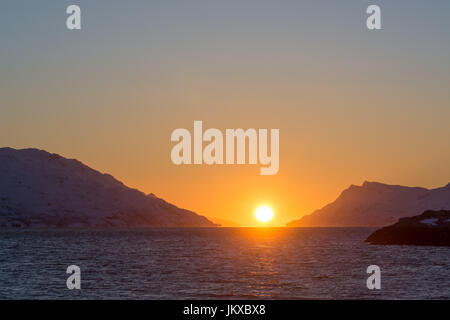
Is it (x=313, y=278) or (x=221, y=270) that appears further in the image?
(x=221, y=270)

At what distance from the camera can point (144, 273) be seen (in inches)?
2938

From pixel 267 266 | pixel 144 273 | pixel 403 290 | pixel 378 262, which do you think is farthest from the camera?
pixel 378 262

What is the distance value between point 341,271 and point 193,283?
23.5 metres

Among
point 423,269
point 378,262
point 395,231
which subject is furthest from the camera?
point 395,231

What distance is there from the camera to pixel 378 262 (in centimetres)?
9606

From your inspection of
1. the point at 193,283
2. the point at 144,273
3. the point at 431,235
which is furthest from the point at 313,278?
the point at 431,235

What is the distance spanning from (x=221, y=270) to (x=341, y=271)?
15.7 m
